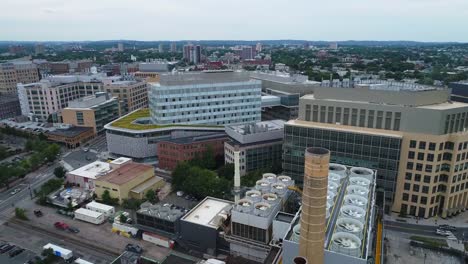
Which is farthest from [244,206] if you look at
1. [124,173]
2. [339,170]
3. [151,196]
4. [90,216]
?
[124,173]

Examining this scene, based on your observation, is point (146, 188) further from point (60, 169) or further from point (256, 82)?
point (256, 82)

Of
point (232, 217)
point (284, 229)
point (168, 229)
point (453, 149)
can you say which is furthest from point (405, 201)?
point (168, 229)

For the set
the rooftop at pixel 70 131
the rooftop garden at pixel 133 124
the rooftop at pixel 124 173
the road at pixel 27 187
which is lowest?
the road at pixel 27 187

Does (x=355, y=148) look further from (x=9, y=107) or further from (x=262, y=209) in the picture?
(x=9, y=107)

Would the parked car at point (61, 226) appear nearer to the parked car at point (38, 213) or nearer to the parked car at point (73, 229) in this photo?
the parked car at point (73, 229)

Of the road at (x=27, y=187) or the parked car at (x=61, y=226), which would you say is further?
the road at (x=27, y=187)

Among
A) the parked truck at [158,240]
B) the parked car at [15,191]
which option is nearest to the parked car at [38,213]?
the parked car at [15,191]
